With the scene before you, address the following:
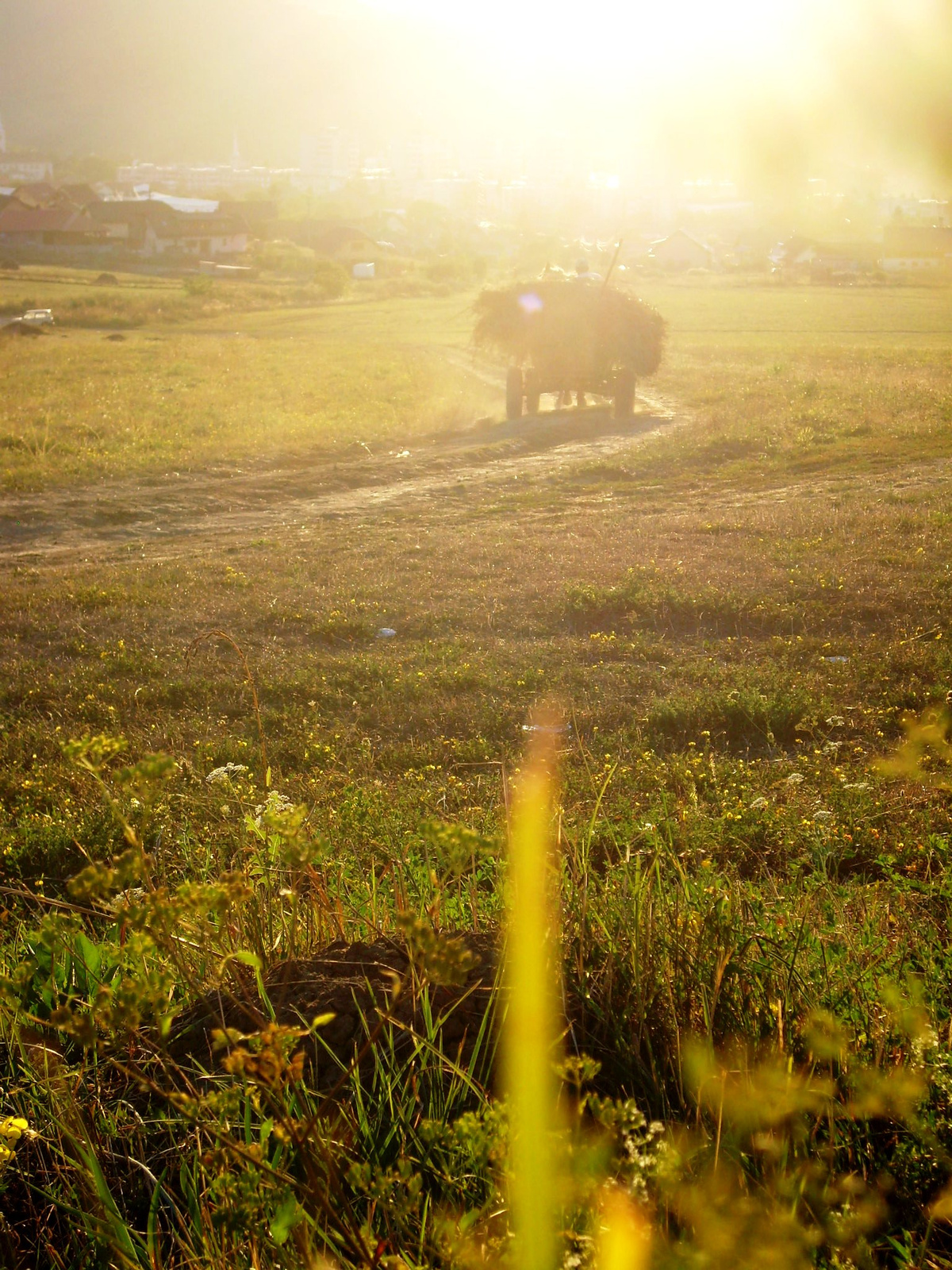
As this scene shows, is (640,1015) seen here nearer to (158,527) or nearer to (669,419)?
(158,527)

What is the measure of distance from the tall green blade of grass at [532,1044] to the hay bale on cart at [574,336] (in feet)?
52.1

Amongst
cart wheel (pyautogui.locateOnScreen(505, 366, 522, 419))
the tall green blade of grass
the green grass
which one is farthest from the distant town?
the tall green blade of grass

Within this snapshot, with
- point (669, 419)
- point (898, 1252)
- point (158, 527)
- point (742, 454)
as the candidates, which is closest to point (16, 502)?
point (158, 527)

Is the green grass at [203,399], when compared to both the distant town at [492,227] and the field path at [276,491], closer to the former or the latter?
the field path at [276,491]

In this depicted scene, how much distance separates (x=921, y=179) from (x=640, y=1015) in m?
6.21

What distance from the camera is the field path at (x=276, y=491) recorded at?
11.0 metres

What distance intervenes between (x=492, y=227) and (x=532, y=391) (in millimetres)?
94334

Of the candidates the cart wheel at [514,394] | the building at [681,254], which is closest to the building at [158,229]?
the building at [681,254]

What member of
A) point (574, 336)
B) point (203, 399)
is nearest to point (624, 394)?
point (574, 336)

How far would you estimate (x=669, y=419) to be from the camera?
17922 mm

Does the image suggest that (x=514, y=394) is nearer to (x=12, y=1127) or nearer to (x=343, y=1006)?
(x=343, y=1006)

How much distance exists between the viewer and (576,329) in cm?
1800

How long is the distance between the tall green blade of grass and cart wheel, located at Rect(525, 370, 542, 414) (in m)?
16.2

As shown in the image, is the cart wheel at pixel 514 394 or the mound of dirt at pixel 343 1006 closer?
the mound of dirt at pixel 343 1006
